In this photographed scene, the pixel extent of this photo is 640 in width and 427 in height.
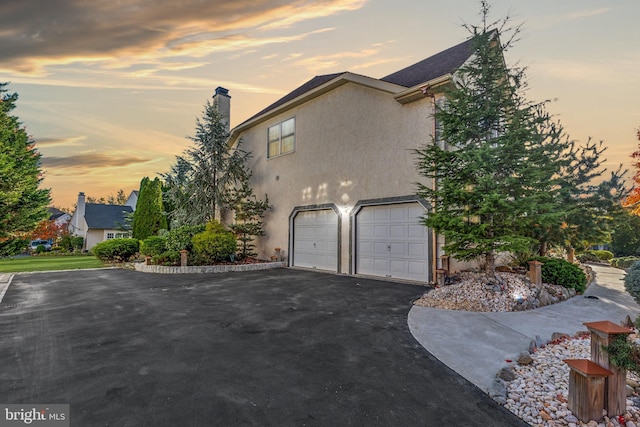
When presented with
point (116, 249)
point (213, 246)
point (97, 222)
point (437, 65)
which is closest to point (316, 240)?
point (213, 246)

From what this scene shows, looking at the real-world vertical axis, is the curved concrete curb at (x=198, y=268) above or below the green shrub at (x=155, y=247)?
below

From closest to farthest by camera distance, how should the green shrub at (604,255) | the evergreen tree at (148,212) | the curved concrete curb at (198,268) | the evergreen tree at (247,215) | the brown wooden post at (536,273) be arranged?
the brown wooden post at (536,273)
the curved concrete curb at (198,268)
the evergreen tree at (247,215)
the green shrub at (604,255)
the evergreen tree at (148,212)

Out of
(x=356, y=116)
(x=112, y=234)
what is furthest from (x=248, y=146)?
(x=112, y=234)

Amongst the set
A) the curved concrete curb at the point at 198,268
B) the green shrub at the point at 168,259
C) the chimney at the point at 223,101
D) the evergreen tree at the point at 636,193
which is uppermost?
the chimney at the point at 223,101

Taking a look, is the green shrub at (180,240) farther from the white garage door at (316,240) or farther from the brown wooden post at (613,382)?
the brown wooden post at (613,382)

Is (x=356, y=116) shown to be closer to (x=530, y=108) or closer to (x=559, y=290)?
(x=530, y=108)

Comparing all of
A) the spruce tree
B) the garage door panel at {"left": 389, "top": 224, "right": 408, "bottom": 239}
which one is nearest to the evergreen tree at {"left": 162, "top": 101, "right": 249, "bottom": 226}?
the garage door panel at {"left": 389, "top": 224, "right": 408, "bottom": 239}

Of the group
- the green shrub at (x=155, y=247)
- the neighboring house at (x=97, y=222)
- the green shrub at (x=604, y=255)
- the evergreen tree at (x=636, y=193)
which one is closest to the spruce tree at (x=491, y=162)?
the evergreen tree at (x=636, y=193)

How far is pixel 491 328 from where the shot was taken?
14.7ft

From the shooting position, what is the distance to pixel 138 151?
14.9 metres

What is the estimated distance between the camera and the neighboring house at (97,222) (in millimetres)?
28427

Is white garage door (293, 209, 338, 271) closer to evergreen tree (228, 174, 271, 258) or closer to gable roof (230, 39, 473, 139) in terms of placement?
evergreen tree (228, 174, 271, 258)

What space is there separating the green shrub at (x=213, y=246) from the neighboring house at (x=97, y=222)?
20.1 meters

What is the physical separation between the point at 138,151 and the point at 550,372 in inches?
695
